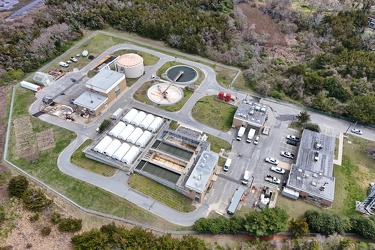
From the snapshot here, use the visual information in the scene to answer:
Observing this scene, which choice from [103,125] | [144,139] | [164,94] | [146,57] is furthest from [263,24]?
[103,125]

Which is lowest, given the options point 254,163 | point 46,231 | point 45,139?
point 46,231

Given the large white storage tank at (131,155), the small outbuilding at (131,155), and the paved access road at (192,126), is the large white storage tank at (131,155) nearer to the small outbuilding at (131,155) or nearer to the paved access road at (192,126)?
the small outbuilding at (131,155)

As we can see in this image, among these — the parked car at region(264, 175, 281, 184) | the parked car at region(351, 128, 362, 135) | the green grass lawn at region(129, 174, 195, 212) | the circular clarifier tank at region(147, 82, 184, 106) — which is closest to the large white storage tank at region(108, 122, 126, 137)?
the green grass lawn at region(129, 174, 195, 212)

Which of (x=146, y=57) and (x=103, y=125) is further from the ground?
(x=146, y=57)

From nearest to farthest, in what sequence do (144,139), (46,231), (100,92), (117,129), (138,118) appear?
(46,231)
(144,139)
(117,129)
(138,118)
(100,92)

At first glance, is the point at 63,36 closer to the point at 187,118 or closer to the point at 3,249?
the point at 187,118

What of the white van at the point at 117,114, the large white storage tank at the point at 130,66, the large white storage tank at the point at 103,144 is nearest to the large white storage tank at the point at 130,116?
the white van at the point at 117,114

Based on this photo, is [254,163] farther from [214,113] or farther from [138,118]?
[138,118]

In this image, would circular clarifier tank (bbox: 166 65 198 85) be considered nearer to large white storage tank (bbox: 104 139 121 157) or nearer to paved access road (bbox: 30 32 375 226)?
paved access road (bbox: 30 32 375 226)
